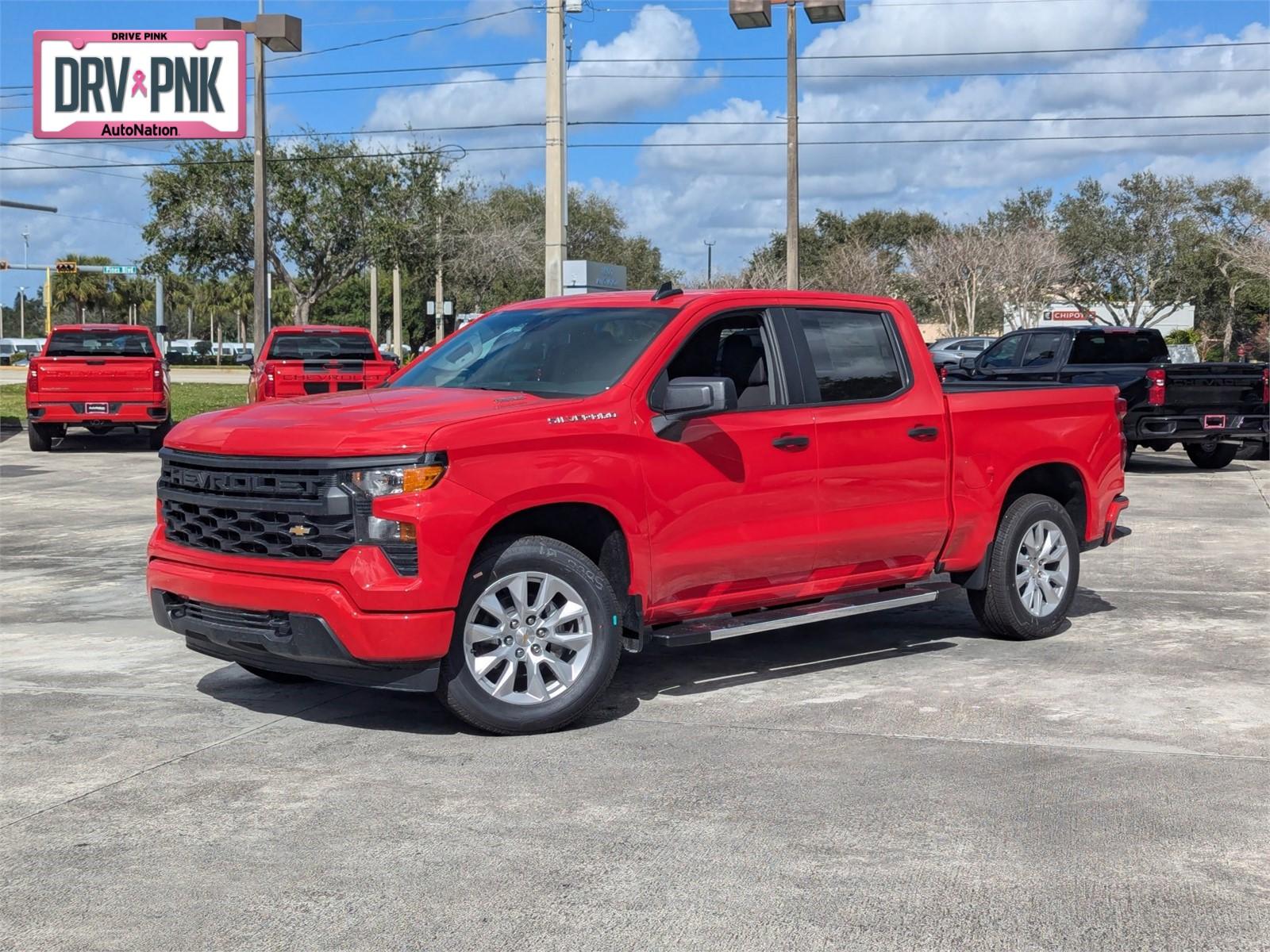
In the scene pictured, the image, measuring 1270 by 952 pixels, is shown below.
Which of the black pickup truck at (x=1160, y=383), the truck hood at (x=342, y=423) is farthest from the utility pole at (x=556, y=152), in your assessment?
the truck hood at (x=342, y=423)

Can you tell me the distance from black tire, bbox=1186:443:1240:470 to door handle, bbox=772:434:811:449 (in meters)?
14.7

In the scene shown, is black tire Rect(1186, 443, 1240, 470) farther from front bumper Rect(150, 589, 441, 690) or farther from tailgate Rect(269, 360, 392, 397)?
front bumper Rect(150, 589, 441, 690)

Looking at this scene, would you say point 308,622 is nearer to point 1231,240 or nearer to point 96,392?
point 96,392

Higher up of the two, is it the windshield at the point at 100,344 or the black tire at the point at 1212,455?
the windshield at the point at 100,344

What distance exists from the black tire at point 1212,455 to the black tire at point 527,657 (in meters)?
15.9

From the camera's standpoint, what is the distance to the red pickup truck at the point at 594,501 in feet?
20.4

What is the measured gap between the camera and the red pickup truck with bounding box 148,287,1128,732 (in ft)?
20.4

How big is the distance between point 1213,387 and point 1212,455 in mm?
1723

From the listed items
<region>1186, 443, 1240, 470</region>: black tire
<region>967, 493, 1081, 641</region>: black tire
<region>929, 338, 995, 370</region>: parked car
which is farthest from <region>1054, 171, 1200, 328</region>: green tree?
<region>967, 493, 1081, 641</region>: black tire

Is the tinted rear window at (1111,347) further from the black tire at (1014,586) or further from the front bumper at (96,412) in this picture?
the front bumper at (96,412)

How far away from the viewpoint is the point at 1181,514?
15227 mm

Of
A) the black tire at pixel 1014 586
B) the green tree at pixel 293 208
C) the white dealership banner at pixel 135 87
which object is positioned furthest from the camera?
the green tree at pixel 293 208

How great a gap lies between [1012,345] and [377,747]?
54.6 feet

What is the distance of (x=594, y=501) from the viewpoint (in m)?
6.66
